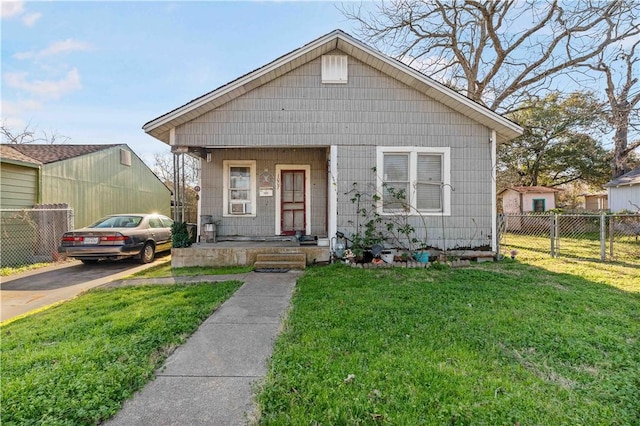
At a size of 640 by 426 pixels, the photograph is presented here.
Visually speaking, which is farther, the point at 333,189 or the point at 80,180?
the point at 80,180

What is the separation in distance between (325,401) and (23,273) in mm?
9461

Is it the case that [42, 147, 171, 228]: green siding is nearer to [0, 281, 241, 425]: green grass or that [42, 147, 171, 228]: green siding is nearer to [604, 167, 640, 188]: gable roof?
[0, 281, 241, 425]: green grass

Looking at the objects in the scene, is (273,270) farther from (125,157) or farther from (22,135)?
(22,135)

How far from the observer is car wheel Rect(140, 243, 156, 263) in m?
8.90

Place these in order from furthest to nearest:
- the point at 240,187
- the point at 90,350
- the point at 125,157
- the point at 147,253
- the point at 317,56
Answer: the point at 125,157
the point at 240,187
the point at 147,253
the point at 317,56
the point at 90,350

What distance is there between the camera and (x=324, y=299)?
4664 millimetres

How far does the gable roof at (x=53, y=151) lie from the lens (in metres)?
11.0

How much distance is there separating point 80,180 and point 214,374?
13.1m

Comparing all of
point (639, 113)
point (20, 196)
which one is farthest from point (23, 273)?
point (639, 113)

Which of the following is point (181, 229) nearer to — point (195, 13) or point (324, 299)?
point (324, 299)

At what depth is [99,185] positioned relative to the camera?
13.3m

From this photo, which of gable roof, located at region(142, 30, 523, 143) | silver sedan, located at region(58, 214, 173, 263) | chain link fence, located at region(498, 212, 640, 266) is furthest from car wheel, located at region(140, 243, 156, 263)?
chain link fence, located at region(498, 212, 640, 266)

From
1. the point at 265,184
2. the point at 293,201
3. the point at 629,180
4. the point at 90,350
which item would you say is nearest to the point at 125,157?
the point at 265,184

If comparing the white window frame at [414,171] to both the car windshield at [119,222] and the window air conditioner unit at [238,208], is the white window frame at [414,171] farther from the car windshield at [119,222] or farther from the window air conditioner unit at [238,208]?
the car windshield at [119,222]
